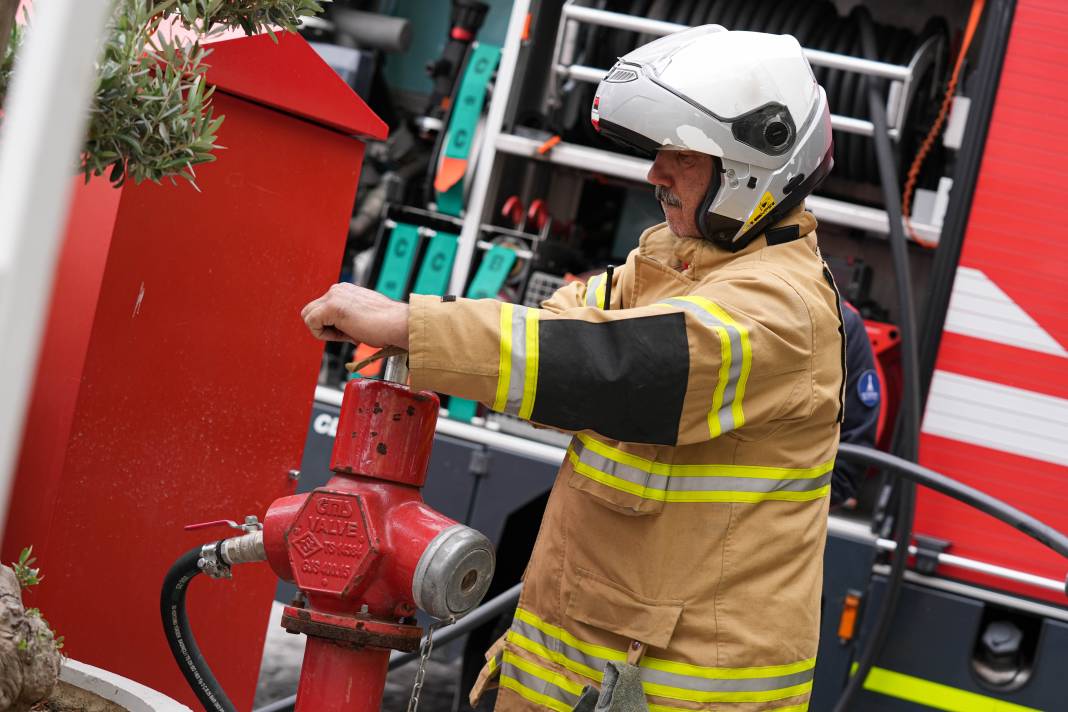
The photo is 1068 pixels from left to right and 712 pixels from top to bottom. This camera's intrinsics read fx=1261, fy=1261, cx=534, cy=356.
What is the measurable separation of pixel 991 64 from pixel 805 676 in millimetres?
2375

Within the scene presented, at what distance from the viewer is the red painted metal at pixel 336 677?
69.3 inches

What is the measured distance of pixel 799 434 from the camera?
74.8 inches

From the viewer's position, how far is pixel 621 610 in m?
1.88

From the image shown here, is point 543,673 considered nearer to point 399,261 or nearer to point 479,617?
point 479,617

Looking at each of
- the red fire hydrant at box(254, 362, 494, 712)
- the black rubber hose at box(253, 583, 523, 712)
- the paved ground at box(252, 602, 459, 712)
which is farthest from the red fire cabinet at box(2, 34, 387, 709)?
the paved ground at box(252, 602, 459, 712)

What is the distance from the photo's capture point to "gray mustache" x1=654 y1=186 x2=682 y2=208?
197 cm

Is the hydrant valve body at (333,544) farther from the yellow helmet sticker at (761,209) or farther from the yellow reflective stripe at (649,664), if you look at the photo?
the yellow helmet sticker at (761,209)

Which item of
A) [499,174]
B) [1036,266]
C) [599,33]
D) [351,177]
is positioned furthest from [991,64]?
[351,177]

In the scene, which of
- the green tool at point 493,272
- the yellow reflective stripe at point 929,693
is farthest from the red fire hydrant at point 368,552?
the green tool at point 493,272

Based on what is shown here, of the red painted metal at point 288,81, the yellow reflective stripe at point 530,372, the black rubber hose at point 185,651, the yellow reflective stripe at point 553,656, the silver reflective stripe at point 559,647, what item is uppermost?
the red painted metal at point 288,81

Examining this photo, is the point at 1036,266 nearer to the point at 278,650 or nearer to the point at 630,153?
the point at 630,153

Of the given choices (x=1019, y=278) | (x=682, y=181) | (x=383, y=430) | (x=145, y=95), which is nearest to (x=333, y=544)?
(x=383, y=430)

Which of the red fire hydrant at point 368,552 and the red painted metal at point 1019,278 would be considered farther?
the red painted metal at point 1019,278

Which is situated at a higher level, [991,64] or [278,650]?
[991,64]
